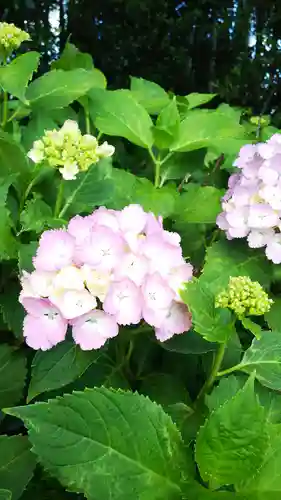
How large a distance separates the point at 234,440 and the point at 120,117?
0.75 metres

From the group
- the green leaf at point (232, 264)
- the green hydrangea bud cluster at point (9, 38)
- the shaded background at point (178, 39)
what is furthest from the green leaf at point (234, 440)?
the shaded background at point (178, 39)

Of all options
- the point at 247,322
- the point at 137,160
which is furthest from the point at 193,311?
the point at 137,160

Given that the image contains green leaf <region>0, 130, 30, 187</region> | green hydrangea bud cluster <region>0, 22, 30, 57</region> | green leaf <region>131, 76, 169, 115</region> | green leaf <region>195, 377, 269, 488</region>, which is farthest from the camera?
green leaf <region>131, 76, 169, 115</region>

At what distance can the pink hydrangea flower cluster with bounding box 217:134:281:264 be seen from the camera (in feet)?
3.85

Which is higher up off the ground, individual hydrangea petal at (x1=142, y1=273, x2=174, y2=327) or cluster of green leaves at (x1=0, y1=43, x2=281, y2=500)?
individual hydrangea petal at (x1=142, y1=273, x2=174, y2=327)

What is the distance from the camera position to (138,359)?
1169 millimetres

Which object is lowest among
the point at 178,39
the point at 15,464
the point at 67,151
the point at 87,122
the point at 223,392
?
the point at 178,39

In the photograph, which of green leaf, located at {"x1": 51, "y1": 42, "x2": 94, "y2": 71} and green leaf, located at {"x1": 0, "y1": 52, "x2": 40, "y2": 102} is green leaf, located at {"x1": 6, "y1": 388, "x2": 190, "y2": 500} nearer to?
green leaf, located at {"x1": 0, "y1": 52, "x2": 40, "y2": 102}

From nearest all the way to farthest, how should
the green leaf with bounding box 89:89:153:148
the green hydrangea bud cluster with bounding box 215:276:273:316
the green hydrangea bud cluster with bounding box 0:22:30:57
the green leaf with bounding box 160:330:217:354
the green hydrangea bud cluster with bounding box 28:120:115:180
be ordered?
the green hydrangea bud cluster with bounding box 215:276:273:316
the green leaf with bounding box 160:330:217:354
the green hydrangea bud cluster with bounding box 28:120:115:180
the green leaf with bounding box 89:89:153:148
the green hydrangea bud cluster with bounding box 0:22:30:57

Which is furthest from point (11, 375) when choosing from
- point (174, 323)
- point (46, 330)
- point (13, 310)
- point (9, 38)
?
point (9, 38)

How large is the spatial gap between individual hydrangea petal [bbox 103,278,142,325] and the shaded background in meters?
2.81

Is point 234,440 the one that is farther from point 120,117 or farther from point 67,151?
point 120,117

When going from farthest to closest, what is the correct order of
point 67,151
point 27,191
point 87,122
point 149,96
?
point 149,96 → point 87,122 → point 27,191 → point 67,151

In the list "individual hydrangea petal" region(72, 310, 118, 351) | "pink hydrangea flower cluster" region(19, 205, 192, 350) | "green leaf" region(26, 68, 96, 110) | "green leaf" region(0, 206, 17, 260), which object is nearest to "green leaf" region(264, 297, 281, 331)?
"pink hydrangea flower cluster" region(19, 205, 192, 350)
